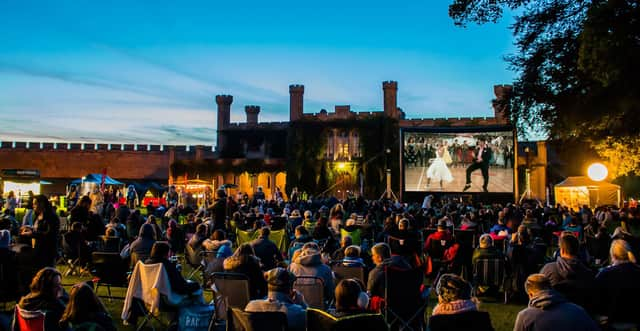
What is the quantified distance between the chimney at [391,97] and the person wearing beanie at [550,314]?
133 feet

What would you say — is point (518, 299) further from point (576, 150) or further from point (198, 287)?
point (576, 150)

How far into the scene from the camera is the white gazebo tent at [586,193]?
24297mm

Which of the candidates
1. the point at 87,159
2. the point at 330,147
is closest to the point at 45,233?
the point at 330,147

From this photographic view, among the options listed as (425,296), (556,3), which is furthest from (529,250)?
(556,3)

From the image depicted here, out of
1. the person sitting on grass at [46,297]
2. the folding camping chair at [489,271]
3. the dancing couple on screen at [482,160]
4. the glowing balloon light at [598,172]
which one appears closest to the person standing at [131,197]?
the dancing couple on screen at [482,160]

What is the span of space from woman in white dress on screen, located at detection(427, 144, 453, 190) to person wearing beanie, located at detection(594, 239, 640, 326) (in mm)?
24691

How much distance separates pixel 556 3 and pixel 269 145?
34914 mm

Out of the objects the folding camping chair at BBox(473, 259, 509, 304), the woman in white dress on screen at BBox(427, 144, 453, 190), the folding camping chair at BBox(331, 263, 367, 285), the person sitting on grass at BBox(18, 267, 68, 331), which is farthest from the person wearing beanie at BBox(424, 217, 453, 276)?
the woman in white dress on screen at BBox(427, 144, 453, 190)

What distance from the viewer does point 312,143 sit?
43.0 meters

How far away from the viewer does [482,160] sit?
28906 millimetres

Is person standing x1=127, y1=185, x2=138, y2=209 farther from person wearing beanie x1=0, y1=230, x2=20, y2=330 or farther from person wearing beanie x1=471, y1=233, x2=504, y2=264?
person wearing beanie x1=471, y1=233, x2=504, y2=264

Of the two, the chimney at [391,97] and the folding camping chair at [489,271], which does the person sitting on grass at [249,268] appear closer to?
the folding camping chair at [489,271]

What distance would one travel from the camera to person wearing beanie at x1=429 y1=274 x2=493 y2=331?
348 cm

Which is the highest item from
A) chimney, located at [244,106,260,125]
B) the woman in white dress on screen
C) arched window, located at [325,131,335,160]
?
chimney, located at [244,106,260,125]
